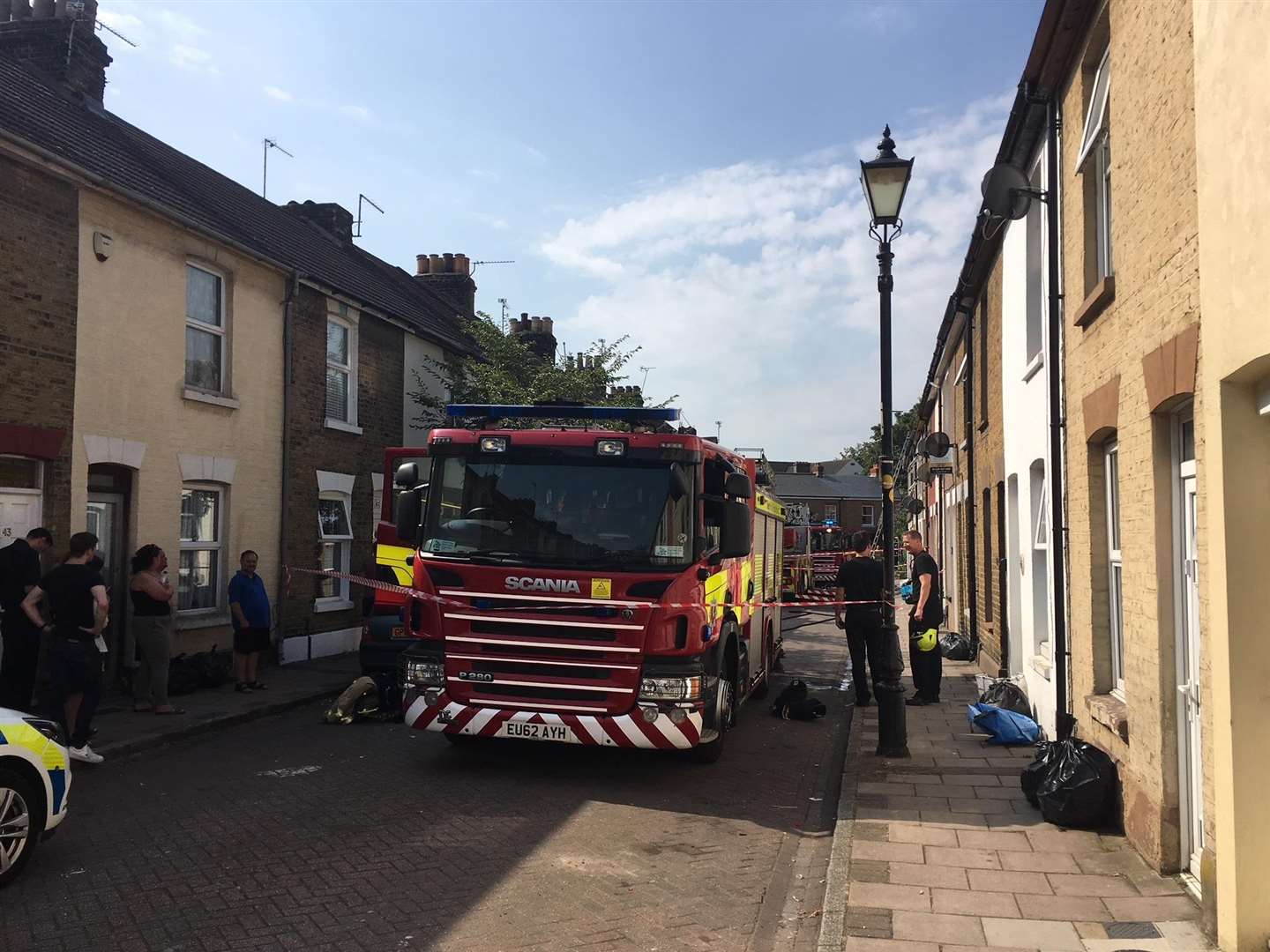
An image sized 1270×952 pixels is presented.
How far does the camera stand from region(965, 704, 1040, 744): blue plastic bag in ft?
29.7

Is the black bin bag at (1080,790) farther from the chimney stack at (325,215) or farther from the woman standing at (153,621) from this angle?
the chimney stack at (325,215)

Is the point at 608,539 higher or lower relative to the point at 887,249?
lower

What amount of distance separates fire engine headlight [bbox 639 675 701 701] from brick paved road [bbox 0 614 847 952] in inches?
29.3

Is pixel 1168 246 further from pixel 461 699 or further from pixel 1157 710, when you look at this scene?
pixel 461 699

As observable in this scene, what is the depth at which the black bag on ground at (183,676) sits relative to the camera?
11633 millimetres

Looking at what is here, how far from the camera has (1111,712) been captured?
6.43m

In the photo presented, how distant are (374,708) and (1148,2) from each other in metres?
8.78

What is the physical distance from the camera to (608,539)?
7.77 meters

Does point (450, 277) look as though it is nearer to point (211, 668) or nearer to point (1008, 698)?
point (211, 668)

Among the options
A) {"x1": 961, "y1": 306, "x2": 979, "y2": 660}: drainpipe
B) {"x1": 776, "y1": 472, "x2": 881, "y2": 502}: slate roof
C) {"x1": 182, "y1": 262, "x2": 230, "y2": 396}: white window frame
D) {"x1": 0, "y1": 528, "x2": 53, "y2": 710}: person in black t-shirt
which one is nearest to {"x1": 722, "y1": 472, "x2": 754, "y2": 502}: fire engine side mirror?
{"x1": 0, "y1": 528, "x2": 53, "y2": 710}: person in black t-shirt

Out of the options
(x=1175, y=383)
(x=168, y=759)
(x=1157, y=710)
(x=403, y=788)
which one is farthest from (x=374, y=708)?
(x=1175, y=383)

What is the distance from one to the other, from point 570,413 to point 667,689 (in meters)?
2.49

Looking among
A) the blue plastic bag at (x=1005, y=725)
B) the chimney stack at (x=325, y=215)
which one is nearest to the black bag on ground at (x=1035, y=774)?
the blue plastic bag at (x=1005, y=725)

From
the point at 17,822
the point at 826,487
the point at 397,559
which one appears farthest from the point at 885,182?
the point at 826,487
